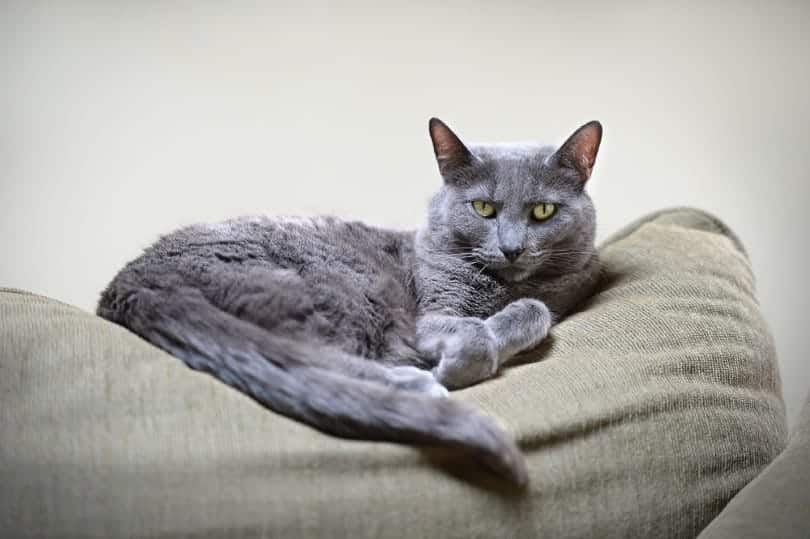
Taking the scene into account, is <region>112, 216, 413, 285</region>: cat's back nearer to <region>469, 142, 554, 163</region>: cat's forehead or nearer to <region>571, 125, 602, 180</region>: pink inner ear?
<region>469, 142, 554, 163</region>: cat's forehead

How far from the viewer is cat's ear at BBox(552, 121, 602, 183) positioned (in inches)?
63.7

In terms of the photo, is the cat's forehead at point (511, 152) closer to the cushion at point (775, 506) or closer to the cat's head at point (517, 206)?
the cat's head at point (517, 206)

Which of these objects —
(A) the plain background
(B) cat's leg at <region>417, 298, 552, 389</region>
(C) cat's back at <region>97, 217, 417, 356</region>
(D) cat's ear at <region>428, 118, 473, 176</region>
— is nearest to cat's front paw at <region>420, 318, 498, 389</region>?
(B) cat's leg at <region>417, 298, 552, 389</region>

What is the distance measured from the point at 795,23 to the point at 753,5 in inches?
5.5

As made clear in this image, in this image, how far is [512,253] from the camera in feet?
5.16

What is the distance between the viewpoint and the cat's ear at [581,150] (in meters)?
1.62

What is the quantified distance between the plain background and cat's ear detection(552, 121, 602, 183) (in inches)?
34.4

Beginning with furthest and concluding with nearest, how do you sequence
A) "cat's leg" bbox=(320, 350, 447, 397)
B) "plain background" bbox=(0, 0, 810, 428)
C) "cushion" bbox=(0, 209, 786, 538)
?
"plain background" bbox=(0, 0, 810, 428), "cat's leg" bbox=(320, 350, 447, 397), "cushion" bbox=(0, 209, 786, 538)

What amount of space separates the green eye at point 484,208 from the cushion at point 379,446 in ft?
0.94

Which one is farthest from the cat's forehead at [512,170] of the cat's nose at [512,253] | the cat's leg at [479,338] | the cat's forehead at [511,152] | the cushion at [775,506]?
the cushion at [775,506]

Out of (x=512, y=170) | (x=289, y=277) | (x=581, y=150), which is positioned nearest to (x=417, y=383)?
(x=289, y=277)

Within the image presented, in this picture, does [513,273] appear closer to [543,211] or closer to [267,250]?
[543,211]

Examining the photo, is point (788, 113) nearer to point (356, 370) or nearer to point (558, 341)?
point (558, 341)

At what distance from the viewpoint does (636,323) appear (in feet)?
4.95
